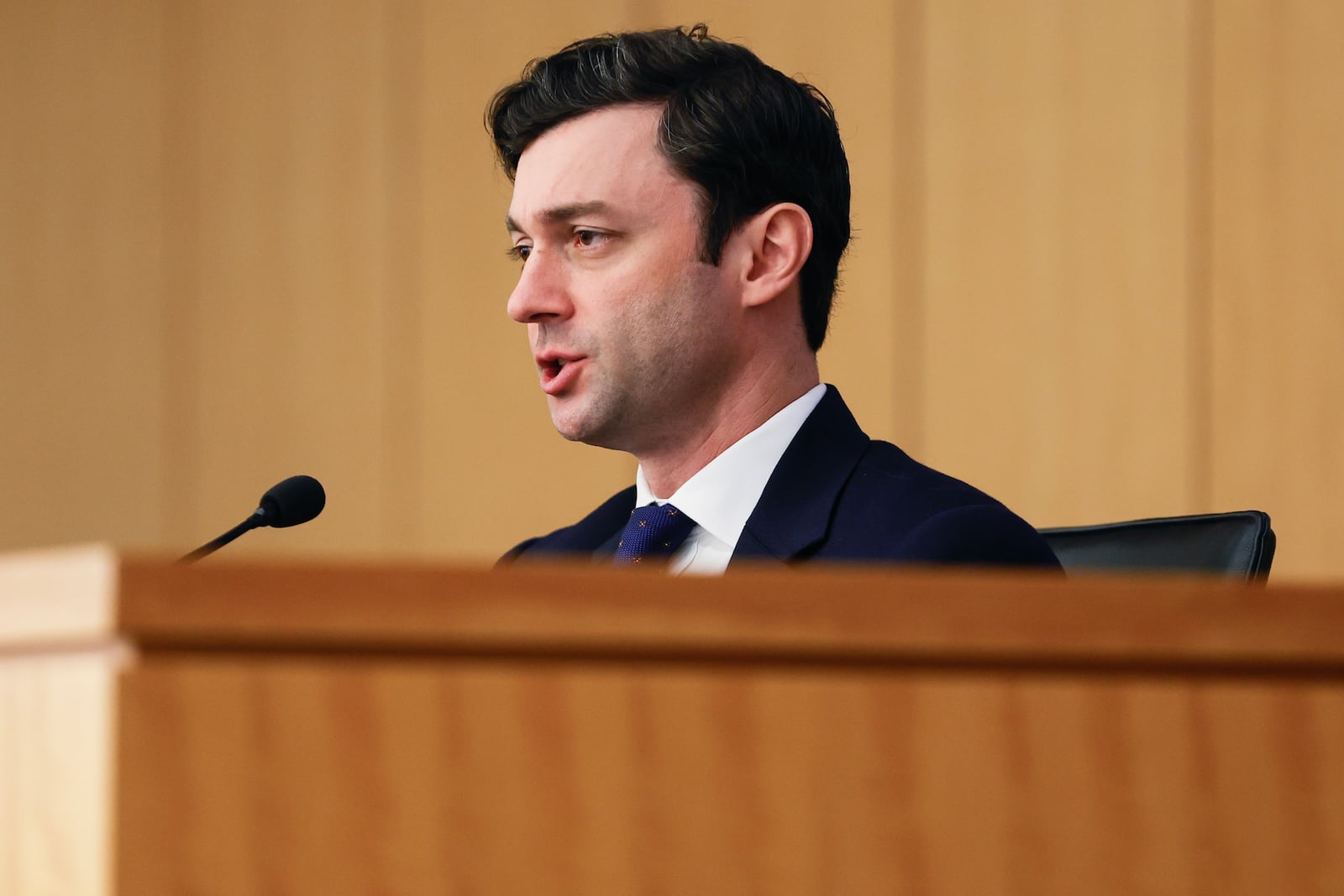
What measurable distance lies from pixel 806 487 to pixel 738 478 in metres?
0.12

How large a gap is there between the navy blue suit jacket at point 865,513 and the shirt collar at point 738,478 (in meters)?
0.03

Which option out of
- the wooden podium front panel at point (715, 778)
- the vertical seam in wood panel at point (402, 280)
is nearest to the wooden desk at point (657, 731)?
the wooden podium front panel at point (715, 778)

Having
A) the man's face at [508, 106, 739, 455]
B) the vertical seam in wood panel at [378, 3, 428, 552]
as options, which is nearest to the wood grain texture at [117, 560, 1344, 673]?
the man's face at [508, 106, 739, 455]

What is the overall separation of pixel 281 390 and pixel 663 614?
12.6ft

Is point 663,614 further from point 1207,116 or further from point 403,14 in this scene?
point 403,14

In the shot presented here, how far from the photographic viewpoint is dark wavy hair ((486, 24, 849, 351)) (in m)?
1.74

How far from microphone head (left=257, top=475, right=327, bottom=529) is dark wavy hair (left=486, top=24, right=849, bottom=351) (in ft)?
1.56

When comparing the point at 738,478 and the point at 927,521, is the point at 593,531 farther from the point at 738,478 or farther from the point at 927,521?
the point at 927,521

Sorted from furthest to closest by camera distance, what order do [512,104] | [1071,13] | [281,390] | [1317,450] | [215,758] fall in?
[281,390], [1071,13], [1317,450], [512,104], [215,758]

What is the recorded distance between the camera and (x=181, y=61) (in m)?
4.35

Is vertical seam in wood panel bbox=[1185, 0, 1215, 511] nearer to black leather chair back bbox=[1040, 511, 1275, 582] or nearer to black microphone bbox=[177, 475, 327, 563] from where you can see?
black leather chair back bbox=[1040, 511, 1275, 582]

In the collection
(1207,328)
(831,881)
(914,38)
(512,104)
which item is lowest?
(831,881)

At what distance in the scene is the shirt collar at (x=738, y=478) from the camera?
159 centimetres

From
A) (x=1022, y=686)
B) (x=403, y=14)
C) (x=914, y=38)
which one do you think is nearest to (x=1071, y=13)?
(x=914, y=38)
